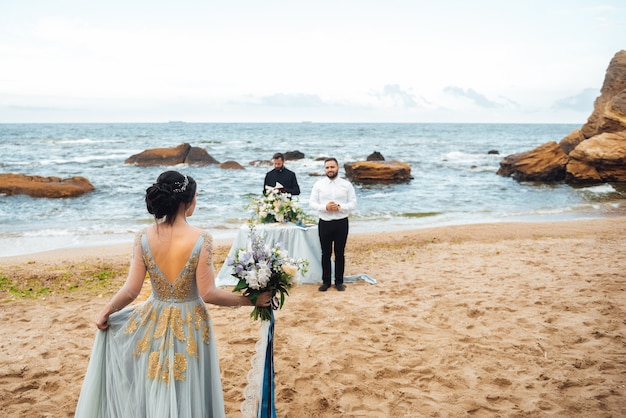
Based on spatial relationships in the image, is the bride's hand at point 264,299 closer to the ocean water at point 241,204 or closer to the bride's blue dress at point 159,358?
the bride's blue dress at point 159,358

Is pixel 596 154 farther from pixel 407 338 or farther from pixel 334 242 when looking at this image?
pixel 407 338

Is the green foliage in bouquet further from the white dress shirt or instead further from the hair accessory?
the hair accessory

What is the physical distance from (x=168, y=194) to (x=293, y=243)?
218 inches

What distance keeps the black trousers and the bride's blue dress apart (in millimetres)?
4660

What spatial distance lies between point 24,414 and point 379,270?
20.7 ft

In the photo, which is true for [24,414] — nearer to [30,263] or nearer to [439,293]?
[439,293]

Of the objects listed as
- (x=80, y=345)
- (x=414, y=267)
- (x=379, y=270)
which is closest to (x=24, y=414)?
(x=80, y=345)

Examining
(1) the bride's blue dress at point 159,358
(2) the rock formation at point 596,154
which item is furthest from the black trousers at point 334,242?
(2) the rock formation at point 596,154

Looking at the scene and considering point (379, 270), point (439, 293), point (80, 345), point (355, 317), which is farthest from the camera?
point (379, 270)

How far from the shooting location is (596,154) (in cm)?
2542

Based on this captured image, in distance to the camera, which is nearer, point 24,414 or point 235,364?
point 24,414
